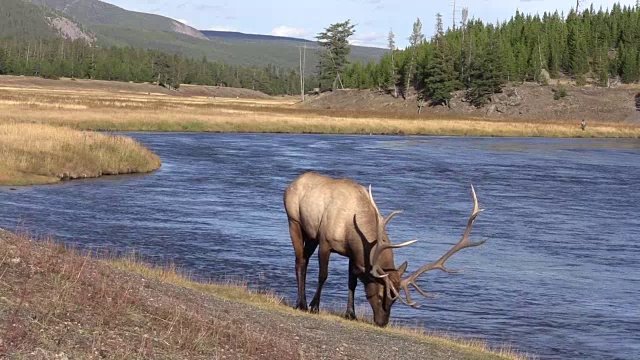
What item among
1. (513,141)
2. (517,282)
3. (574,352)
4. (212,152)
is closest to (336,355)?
(574,352)

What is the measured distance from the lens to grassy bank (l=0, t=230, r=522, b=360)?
875 cm

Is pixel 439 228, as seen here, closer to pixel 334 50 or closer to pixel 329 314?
pixel 329 314

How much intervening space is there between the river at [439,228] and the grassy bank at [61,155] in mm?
1014

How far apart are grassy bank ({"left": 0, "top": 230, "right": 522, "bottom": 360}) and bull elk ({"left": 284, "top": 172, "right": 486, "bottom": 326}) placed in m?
0.91

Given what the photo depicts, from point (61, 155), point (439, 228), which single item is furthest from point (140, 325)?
point (61, 155)

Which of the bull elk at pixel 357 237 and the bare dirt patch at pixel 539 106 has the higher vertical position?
the bull elk at pixel 357 237

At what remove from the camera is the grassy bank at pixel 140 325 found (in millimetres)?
8750

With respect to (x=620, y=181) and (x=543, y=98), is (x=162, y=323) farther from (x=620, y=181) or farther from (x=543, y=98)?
(x=543, y=98)

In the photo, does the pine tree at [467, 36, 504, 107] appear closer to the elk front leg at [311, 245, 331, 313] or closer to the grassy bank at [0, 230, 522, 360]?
the elk front leg at [311, 245, 331, 313]

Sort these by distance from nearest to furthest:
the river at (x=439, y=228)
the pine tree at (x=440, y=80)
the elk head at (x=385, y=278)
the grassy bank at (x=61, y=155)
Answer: the elk head at (x=385, y=278)
the river at (x=439, y=228)
the grassy bank at (x=61, y=155)
the pine tree at (x=440, y=80)

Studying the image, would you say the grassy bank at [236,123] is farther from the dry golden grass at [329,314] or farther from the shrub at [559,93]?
the dry golden grass at [329,314]

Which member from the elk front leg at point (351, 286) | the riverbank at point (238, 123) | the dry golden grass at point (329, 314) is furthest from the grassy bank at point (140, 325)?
the riverbank at point (238, 123)

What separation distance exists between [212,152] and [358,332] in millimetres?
37842

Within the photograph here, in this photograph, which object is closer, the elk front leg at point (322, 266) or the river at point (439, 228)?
the elk front leg at point (322, 266)
